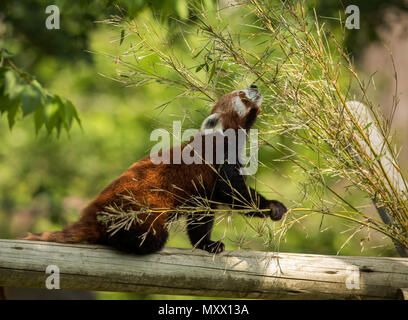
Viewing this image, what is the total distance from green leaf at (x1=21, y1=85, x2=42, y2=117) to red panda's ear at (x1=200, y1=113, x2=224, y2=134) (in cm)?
96

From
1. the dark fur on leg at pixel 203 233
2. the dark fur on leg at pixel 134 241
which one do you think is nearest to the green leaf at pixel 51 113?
the dark fur on leg at pixel 134 241

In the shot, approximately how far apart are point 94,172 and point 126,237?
3.69 m

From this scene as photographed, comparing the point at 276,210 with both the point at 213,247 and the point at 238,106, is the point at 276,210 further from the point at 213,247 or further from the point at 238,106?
the point at 238,106

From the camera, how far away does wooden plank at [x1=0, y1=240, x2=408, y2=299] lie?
6.30 ft

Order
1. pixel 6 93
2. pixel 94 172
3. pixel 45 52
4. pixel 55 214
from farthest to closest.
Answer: pixel 94 172
pixel 45 52
pixel 55 214
pixel 6 93

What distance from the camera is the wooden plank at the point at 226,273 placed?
6.30 ft

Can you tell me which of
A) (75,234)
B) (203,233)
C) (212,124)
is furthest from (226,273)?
(212,124)

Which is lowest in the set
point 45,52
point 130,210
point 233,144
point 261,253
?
point 261,253

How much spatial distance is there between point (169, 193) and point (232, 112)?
2.00 feet

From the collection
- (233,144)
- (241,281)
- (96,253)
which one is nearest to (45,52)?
(233,144)

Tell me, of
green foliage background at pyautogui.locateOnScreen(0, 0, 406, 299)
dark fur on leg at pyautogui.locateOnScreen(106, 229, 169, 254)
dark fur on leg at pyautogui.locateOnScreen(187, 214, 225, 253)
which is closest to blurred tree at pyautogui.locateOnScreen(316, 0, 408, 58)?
green foliage background at pyautogui.locateOnScreen(0, 0, 406, 299)

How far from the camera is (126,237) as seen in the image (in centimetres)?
199

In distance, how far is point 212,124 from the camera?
2422 mm

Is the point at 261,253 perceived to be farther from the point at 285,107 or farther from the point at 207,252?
the point at 285,107
